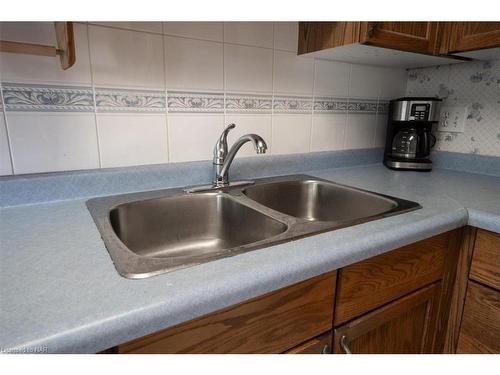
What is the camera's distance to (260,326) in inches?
21.6

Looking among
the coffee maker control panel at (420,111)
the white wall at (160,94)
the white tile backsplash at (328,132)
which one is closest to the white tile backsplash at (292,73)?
the white wall at (160,94)

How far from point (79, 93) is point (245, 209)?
0.56 meters

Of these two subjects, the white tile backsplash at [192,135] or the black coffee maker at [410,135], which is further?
the black coffee maker at [410,135]

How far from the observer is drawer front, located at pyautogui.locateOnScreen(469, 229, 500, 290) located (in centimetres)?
81

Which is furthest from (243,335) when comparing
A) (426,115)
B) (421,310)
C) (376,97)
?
(376,97)

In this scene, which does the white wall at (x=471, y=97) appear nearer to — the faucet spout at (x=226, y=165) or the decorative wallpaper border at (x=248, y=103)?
the decorative wallpaper border at (x=248, y=103)

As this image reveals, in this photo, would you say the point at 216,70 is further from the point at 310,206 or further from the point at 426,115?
the point at 426,115

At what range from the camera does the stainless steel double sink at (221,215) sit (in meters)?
0.75

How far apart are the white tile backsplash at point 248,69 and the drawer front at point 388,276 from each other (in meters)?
0.73

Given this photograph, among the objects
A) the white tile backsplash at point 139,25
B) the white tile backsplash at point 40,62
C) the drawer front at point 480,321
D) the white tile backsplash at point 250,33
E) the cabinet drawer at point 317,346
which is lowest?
the drawer front at point 480,321

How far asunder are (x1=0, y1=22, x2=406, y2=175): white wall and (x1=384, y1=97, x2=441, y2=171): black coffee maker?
251 millimetres

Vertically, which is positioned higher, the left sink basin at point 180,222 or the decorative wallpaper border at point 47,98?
the decorative wallpaper border at point 47,98

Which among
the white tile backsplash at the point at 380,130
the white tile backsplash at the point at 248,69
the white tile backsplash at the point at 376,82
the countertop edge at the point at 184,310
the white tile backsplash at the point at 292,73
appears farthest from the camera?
the white tile backsplash at the point at 380,130

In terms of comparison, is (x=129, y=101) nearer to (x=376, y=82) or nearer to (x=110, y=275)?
(x=110, y=275)
